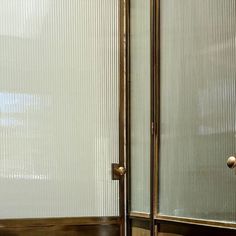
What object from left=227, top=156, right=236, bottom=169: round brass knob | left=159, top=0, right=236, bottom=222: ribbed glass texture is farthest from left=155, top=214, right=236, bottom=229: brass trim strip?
left=227, top=156, right=236, bottom=169: round brass knob

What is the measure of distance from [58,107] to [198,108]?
0.54 m

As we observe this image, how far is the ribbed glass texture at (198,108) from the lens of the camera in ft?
3.92

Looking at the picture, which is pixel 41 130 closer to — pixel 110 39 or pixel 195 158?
pixel 110 39

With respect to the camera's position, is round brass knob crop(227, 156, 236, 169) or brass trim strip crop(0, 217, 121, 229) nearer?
round brass knob crop(227, 156, 236, 169)

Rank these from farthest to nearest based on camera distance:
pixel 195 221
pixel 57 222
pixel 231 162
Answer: pixel 57 222 → pixel 195 221 → pixel 231 162

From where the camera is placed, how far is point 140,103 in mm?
Result: 1578

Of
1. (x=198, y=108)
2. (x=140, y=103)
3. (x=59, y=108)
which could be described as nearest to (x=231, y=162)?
(x=198, y=108)

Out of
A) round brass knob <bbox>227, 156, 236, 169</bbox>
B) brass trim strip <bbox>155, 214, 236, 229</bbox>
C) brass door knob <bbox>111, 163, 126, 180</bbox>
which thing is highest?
round brass knob <bbox>227, 156, 236, 169</bbox>

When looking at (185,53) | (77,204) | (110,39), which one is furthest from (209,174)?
(110,39)

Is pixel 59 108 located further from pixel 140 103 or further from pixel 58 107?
pixel 140 103

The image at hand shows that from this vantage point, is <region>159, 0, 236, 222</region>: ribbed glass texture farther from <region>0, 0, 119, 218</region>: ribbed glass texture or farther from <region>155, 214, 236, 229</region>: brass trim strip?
<region>0, 0, 119, 218</region>: ribbed glass texture

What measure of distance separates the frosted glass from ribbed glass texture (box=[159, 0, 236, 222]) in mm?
91

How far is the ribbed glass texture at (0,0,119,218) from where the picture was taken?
1.49m

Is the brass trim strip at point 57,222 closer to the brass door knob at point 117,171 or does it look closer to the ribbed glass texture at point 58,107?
the ribbed glass texture at point 58,107
